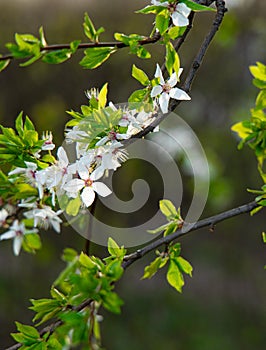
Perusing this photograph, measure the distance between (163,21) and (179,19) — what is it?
0.02 meters

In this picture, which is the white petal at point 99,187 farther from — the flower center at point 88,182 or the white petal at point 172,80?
the white petal at point 172,80

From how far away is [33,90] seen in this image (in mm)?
3473

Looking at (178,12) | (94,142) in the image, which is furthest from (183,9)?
(94,142)

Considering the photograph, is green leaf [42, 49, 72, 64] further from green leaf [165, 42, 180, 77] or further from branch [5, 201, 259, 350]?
branch [5, 201, 259, 350]

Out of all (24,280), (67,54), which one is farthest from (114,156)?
(24,280)

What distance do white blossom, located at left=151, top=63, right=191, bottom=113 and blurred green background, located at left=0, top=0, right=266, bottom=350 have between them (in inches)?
90.2

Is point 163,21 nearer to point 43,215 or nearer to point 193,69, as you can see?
point 193,69

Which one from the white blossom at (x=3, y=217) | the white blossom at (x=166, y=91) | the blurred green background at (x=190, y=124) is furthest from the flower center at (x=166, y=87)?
the blurred green background at (x=190, y=124)

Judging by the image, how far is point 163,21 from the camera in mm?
827

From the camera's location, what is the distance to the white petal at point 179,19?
826 mm

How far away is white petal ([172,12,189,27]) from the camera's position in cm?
83

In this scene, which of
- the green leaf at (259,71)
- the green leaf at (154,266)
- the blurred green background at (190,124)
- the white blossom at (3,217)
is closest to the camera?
the green leaf at (154,266)

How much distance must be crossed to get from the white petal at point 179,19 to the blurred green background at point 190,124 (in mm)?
2341

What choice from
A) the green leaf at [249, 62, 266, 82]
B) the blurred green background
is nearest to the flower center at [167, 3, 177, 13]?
the green leaf at [249, 62, 266, 82]
